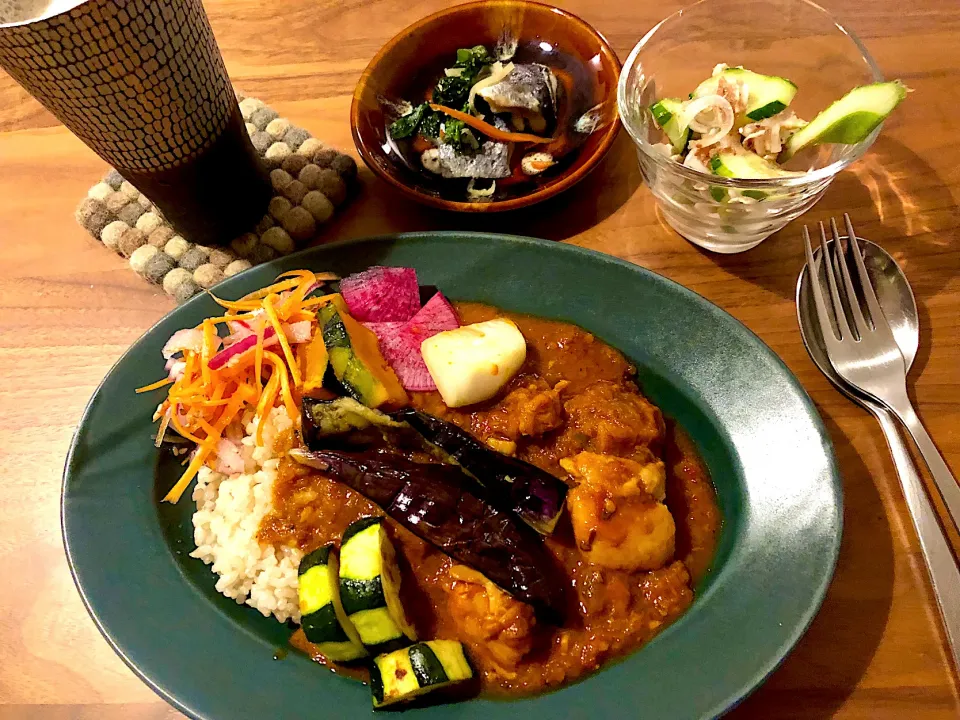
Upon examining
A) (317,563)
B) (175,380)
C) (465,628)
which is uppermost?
(175,380)

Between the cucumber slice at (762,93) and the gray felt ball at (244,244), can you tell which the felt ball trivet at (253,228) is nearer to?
the gray felt ball at (244,244)

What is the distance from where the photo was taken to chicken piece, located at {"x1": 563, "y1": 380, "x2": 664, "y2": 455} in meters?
1.96

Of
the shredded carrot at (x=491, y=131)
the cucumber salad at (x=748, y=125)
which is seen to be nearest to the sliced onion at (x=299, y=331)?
the shredded carrot at (x=491, y=131)

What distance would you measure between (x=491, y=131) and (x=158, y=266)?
4.60 ft

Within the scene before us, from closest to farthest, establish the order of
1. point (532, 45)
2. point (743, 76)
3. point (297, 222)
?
point (743, 76) → point (297, 222) → point (532, 45)

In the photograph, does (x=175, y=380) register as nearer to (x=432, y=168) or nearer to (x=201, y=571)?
(x=201, y=571)

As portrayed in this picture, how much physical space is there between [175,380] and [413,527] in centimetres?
96

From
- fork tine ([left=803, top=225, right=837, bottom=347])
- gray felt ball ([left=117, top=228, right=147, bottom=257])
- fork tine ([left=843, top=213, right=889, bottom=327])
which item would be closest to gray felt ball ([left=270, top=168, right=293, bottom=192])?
gray felt ball ([left=117, top=228, right=147, bottom=257])

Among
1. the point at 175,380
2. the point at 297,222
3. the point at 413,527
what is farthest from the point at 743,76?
the point at 175,380

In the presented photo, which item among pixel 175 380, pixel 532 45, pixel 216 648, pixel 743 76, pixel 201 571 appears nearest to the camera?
pixel 216 648

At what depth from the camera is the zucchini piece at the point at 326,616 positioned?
175cm

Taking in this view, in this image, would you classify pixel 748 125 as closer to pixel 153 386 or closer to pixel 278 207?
pixel 278 207

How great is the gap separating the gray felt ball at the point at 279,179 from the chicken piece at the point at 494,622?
1.74 metres

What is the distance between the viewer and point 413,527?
1.87 m
